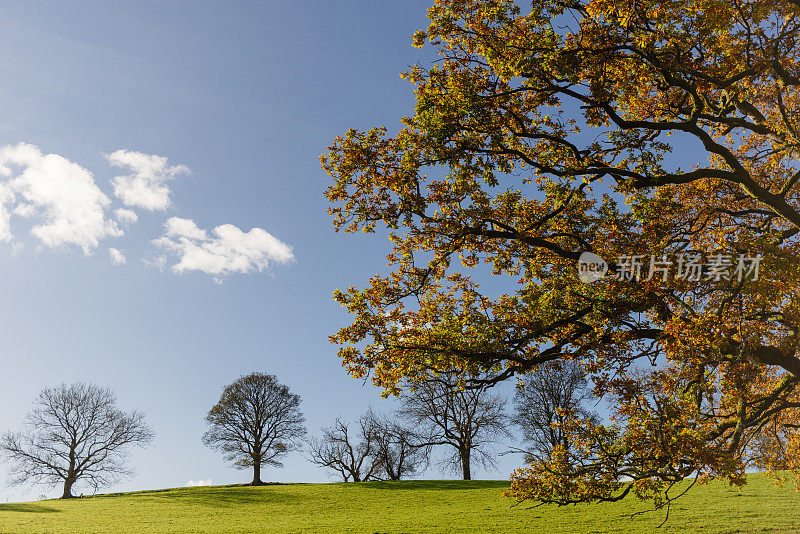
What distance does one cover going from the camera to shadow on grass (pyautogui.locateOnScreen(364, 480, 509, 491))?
5075cm

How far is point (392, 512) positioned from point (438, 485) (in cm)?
1888

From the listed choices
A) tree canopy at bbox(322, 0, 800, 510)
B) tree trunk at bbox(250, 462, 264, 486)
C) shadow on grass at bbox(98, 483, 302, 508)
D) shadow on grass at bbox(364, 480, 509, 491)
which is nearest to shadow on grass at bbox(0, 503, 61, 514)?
shadow on grass at bbox(98, 483, 302, 508)

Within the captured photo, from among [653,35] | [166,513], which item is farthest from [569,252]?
[166,513]

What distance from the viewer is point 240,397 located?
65000 millimetres

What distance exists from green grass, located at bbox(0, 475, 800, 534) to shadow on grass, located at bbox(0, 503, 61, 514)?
0.27 feet

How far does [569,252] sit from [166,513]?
39172 millimetres

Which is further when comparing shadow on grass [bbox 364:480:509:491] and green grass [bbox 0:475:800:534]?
shadow on grass [bbox 364:480:509:491]

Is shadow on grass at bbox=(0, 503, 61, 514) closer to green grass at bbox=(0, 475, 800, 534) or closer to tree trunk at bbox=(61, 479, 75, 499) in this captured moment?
green grass at bbox=(0, 475, 800, 534)

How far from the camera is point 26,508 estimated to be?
148 feet

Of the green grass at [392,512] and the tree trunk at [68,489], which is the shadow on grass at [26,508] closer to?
the green grass at [392,512]

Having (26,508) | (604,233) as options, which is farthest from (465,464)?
(604,233)

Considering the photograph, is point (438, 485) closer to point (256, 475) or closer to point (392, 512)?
point (392, 512)

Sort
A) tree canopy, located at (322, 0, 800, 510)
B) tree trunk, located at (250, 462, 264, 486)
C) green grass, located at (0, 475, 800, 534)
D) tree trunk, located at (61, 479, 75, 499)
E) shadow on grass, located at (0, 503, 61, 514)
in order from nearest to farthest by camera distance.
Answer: tree canopy, located at (322, 0, 800, 510) → green grass, located at (0, 475, 800, 534) → shadow on grass, located at (0, 503, 61, 514) → tree trunk, located at (61, 479, 75, 499) → tree trunk, located at (250, 462, 264, 486)

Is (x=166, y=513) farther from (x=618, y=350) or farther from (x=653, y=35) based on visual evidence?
(x=653, y=35)
